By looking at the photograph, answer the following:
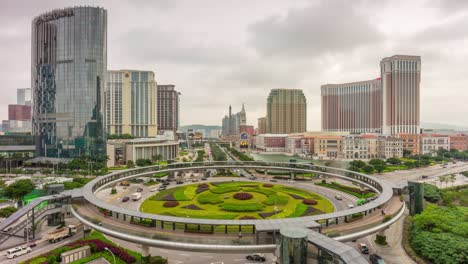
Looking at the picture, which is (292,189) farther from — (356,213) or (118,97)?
(118,97)

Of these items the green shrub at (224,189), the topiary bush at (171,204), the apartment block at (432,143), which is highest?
the apartment block at (432,143)

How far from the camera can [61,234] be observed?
34.4m

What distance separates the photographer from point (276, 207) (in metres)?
45.7

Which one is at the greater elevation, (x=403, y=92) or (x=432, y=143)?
(x=403, y=92)

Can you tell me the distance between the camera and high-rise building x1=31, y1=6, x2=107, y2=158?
10250 centimetres

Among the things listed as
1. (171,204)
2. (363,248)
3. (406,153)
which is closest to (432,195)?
(363,248)

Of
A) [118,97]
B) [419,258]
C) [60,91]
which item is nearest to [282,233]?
[419,258]

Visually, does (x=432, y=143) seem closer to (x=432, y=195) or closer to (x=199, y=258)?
(x=432, y=195)

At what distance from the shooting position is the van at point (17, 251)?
2941 centimetres

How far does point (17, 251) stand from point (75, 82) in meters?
89.9

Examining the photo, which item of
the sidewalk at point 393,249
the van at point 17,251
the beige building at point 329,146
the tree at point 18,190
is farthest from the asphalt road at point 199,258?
the beige building at point 329,146

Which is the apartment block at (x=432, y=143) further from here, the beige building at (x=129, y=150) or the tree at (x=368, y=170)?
the beige building at (x=129, y=150)

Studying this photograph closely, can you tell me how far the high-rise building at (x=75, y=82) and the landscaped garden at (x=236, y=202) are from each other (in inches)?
2501

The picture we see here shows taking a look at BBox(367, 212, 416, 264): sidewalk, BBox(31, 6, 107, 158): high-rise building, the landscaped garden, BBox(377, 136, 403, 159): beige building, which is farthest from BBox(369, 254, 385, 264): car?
BBox(377, 136, 403, 159): beige building
